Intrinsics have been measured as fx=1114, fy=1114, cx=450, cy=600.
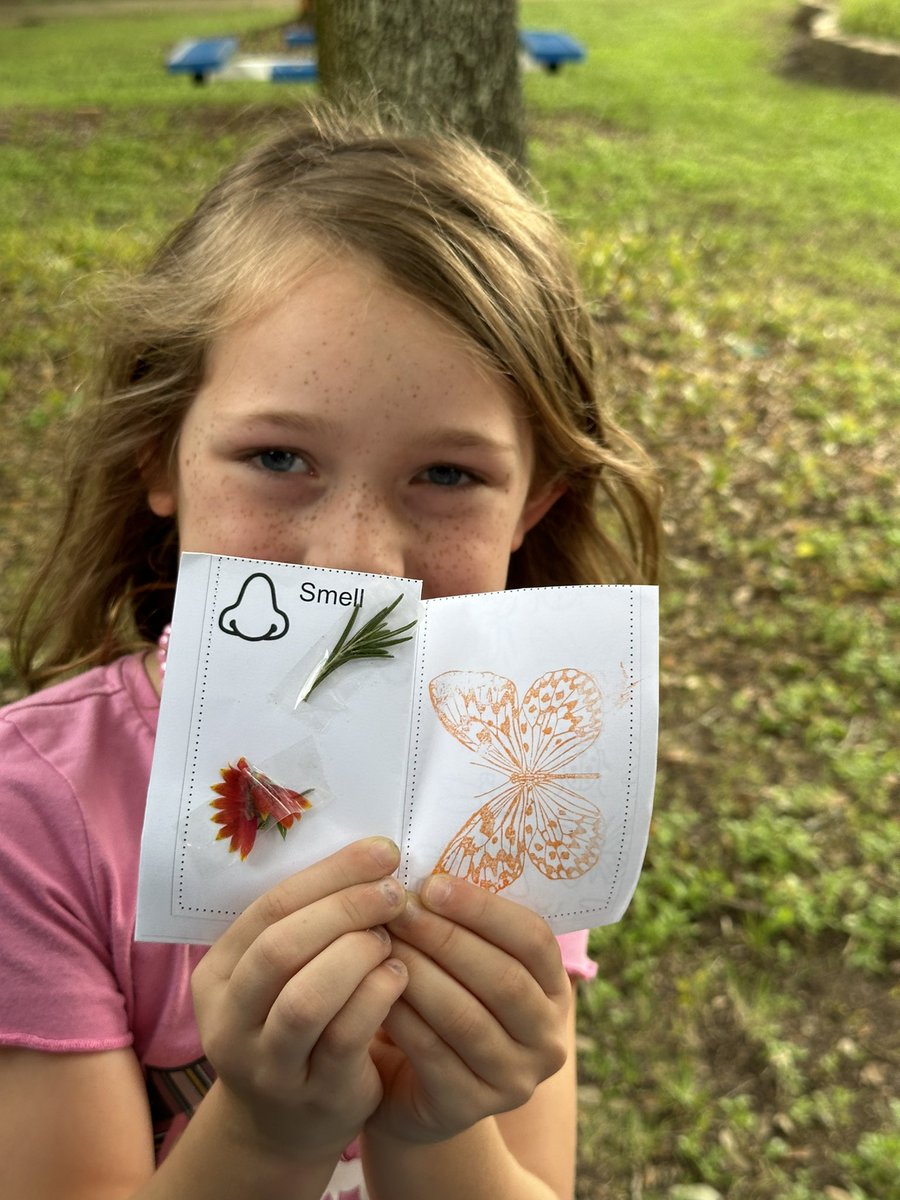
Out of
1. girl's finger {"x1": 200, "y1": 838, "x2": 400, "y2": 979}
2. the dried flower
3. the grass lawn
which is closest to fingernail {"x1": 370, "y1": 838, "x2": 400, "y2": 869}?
girl's finger {"x1": 200, "y1": 838, "x2": 400, "y2": 979}

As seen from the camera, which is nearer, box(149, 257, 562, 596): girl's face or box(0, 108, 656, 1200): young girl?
box(0, 108, 656, 1200): young girl

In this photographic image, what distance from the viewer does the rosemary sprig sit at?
4.09 feet

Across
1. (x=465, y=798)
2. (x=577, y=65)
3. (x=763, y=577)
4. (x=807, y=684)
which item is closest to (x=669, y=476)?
(x=763, y=577)

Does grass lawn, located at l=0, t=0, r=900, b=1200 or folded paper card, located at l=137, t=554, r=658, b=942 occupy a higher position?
folded paper card, located at l=137, t=554, r=658, b=942

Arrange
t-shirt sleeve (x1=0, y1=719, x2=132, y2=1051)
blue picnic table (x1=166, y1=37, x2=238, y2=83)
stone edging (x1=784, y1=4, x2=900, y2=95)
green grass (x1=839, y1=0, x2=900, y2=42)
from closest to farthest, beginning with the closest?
t-shirt sleeve (x1=0, y1=719, x2=132, y2=1051)
blue picnic table (x1=166, y1=37, x2=238, y2=83)
stone edging (x1=784, y1=4, x2=900, y2=95)
green grass (x1=839, y1=0, x2=900, y2=42)

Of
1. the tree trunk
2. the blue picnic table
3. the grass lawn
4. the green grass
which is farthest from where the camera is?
the green grass

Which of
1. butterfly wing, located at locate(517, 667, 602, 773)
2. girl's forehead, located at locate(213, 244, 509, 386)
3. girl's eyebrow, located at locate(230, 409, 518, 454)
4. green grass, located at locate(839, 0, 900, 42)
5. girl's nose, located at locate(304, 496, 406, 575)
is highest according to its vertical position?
girl's forehead, located at locate(213, 244, 509, 386)

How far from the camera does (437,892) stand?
1.22m

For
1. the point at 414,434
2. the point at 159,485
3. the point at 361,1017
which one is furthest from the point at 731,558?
the point at 361,1017

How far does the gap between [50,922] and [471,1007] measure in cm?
57

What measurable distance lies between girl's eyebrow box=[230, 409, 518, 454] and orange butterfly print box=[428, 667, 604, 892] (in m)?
0.36

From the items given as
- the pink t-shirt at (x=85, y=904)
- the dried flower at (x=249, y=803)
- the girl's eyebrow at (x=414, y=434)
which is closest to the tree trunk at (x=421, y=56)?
the girl's eyebrow at (x=414, y=434)

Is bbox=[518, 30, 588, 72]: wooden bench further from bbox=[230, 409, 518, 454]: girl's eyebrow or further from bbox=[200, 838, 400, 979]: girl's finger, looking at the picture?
bbox=[200, 838, 400, 979]: girl's finger

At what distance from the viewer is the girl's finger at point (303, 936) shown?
3.81 feet
